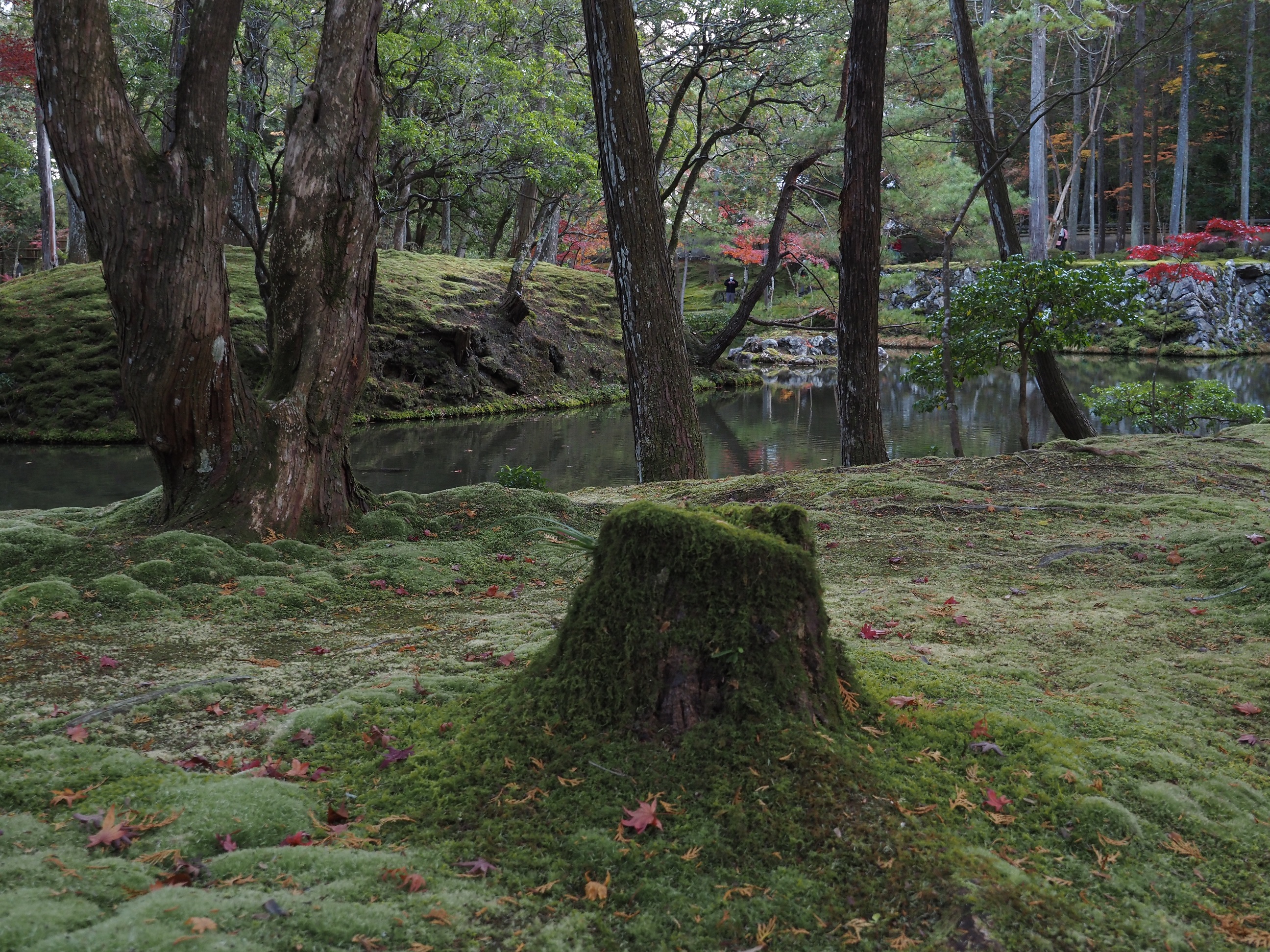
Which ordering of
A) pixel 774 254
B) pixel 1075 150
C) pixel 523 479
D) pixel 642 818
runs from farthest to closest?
pixel 1075 150
pixel 774 254
pixel 523 479
pixel 642 818

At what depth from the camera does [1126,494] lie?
239 inches

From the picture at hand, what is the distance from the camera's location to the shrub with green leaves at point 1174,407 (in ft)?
35.2

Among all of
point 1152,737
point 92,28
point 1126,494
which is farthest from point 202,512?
point 1126,494

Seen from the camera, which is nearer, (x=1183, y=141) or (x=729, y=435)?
(x=729, y=435)

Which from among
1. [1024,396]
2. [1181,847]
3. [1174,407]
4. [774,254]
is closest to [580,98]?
[774,254]

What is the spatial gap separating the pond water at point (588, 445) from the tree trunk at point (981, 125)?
2682 millimetres

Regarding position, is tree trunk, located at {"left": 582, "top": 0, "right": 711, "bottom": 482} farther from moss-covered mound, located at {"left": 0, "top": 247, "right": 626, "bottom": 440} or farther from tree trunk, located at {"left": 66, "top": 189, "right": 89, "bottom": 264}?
tree trunk, located at {"left": 66, "top": 189, "right": 89, "bottom": 264}

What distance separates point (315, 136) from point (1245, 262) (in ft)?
103

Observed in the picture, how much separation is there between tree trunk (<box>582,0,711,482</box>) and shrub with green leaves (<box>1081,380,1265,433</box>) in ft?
21.9

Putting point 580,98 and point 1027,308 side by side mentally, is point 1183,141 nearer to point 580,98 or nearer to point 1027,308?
point 580,98

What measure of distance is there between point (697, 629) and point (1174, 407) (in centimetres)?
1118

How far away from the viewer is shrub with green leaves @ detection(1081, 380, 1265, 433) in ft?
35.2

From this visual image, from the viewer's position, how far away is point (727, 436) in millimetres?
15086

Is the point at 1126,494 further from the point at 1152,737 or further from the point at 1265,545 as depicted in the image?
the point at 1152,737
